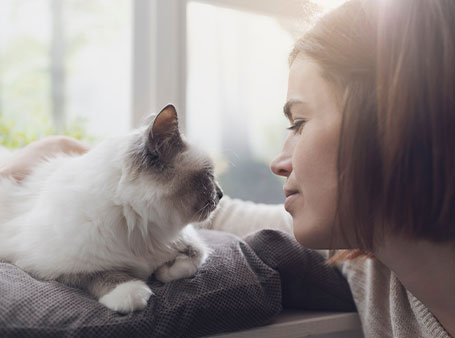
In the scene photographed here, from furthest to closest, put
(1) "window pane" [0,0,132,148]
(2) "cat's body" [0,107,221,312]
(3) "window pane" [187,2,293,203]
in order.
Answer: (3) "window pane" [187,2,293,203] → (1) "window pane" [0,0,132,148] → (2) "cat's body" [0,107,221,312]

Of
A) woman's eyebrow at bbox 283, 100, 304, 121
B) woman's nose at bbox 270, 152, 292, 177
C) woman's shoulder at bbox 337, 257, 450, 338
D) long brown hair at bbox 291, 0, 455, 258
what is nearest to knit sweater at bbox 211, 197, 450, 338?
woman's shoulder at bbox 337, 257, 450, 338

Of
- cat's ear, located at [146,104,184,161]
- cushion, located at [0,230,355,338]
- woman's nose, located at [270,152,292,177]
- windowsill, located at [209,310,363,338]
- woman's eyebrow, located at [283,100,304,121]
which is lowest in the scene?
windowsill, located at [209,310,363,338]

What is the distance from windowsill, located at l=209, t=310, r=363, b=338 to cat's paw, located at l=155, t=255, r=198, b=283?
155 millimetres

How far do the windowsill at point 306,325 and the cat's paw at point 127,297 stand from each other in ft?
0.63

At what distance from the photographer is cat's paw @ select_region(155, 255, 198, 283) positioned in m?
0.99

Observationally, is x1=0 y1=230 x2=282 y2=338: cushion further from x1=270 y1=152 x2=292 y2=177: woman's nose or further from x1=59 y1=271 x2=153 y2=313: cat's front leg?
x1=270 y1=152 x2=292 y2=177: woman's nose

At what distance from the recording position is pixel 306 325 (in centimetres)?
105

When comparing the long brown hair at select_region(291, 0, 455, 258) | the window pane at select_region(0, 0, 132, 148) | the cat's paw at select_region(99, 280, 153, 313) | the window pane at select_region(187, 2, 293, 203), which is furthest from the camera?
the window pane at select_region(187, 2, 293, 203)

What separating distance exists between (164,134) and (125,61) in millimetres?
1008

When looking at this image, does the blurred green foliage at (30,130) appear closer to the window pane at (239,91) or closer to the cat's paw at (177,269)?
the window pane at (239,91)

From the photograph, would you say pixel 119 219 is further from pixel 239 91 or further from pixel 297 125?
pixel 239 91

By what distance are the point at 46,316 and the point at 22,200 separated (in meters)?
0.53

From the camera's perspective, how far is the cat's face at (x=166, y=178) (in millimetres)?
1013

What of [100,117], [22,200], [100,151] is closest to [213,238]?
[100,151]
